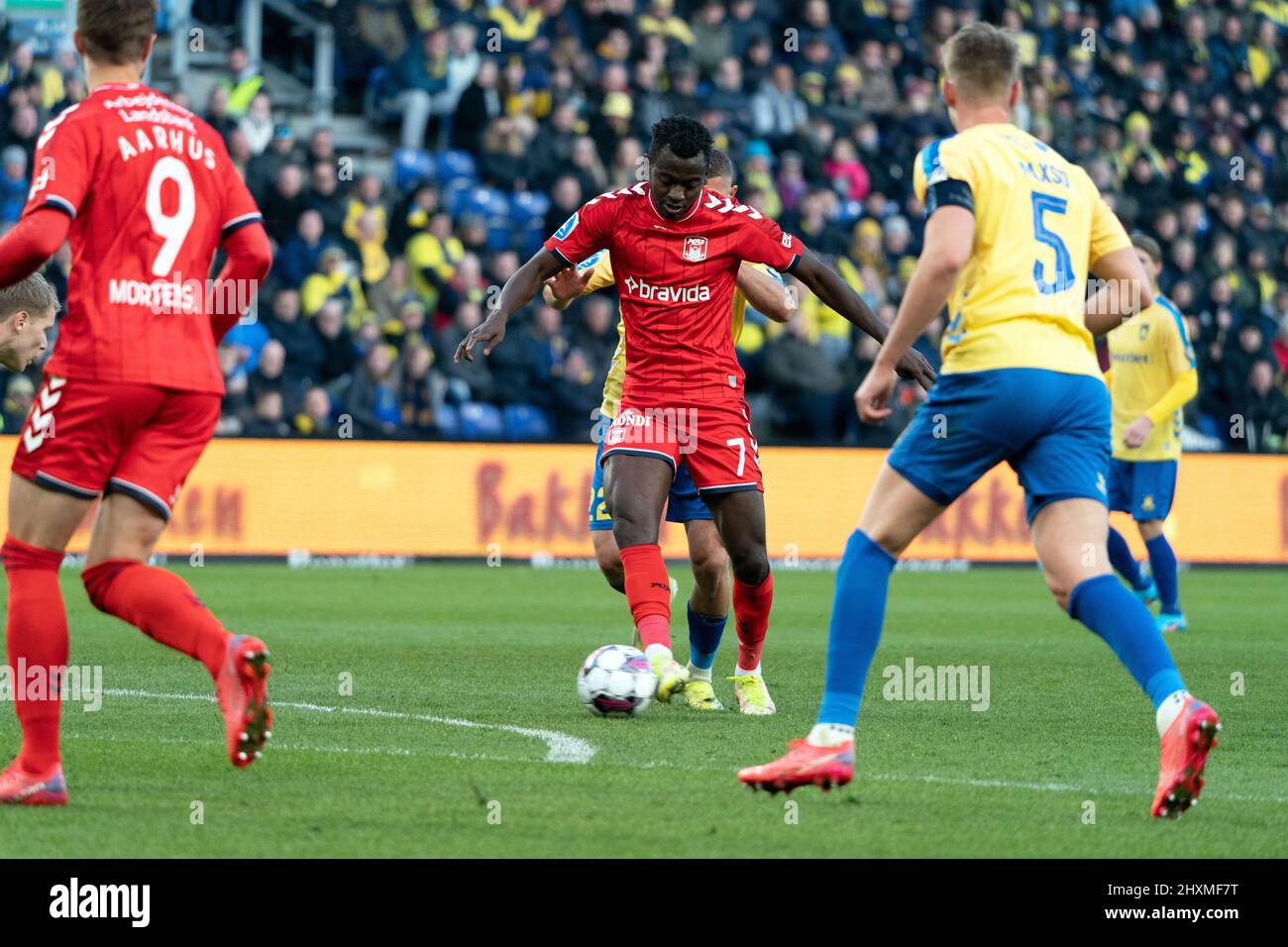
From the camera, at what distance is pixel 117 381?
5477 millimetres

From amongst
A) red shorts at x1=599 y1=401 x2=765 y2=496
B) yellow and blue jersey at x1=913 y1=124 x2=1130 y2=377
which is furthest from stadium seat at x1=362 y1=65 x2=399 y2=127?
yellow and blue jersey at x1=913 y1=124 x2=1130 y2=377

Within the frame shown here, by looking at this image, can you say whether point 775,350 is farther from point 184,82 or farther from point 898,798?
point 898,798

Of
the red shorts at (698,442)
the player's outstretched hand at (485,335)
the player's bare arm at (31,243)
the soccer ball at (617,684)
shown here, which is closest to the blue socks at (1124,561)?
the red shorts at (698,442)

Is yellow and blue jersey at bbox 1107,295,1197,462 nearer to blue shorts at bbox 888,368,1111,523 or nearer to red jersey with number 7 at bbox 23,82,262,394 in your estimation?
blue shorts at bbox 888,368,1111,523

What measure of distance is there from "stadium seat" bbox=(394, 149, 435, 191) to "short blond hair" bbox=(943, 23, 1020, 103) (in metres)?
14.2

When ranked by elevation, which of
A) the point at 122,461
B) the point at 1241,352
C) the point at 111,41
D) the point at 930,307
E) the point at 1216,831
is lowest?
the point at 1216,831

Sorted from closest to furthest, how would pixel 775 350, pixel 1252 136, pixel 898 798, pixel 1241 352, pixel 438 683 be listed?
pixel 898 798 → pixel 438 683 → pixel 775 350 → pixel 1241 352 → pixel 1252 136

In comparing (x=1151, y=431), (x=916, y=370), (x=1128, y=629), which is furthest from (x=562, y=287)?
(x=1151, y=431)

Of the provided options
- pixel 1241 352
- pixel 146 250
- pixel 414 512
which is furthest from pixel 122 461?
pixel 1241 352

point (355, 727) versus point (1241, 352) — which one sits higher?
point (1241, 352)

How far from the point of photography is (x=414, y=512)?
58.0ft

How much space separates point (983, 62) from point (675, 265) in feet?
8.40

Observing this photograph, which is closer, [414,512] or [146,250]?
[146,250]

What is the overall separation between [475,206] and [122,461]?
13942 mm
